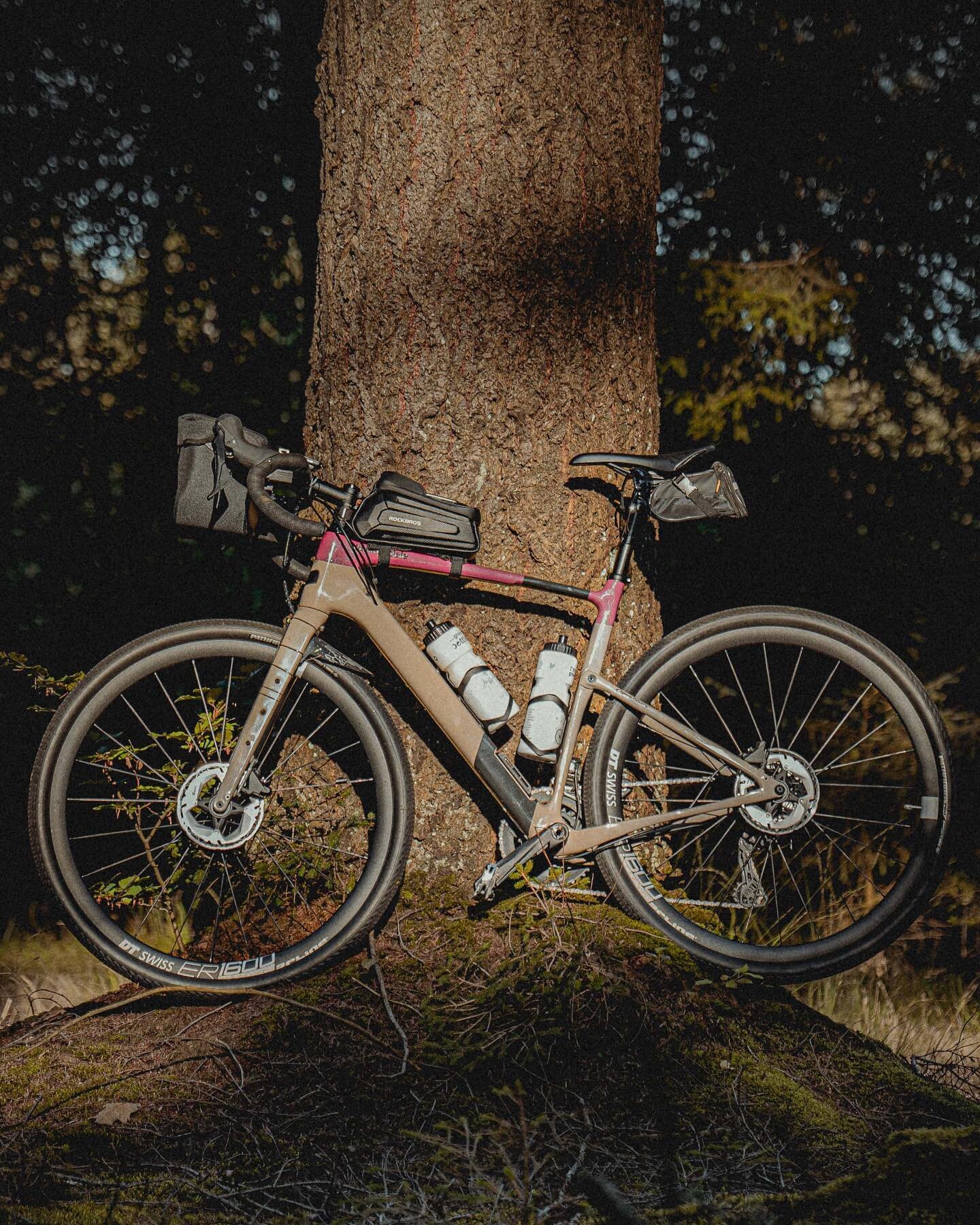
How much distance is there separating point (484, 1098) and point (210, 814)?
1.07 metres

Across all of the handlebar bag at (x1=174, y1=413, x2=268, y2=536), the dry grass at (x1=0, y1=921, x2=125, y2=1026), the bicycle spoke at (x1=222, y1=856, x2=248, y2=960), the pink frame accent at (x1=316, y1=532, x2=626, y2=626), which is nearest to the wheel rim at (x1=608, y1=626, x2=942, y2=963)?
the pink frame accent at (x1=316, y1=532, x2=626, y2=626)

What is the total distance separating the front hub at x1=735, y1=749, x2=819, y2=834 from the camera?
2385 mm

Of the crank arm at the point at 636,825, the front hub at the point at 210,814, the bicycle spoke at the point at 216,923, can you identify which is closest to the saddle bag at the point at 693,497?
the crank arm at the point at 636,825

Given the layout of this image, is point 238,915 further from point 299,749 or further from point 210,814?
point 299,749

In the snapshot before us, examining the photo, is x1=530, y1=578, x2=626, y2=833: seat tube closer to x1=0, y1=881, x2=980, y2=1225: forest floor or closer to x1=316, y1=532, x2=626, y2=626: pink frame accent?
x1=316, y1=532, x2=626, y2=626: pink frame accent

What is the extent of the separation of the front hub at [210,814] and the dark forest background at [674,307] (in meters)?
1.36

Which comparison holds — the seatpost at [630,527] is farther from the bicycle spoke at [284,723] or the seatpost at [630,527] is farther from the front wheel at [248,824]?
the bicycle spoke at [284,723]

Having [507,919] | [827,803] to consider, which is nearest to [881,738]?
[827,803]

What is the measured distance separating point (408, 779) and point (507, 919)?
47cm

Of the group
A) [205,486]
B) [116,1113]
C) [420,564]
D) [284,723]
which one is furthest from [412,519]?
[116,1113]

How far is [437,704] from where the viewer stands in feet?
7.72

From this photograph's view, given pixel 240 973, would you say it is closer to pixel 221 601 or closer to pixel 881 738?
pixel 221 601

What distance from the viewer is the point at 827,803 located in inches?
134

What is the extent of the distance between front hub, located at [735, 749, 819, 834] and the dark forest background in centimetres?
123
